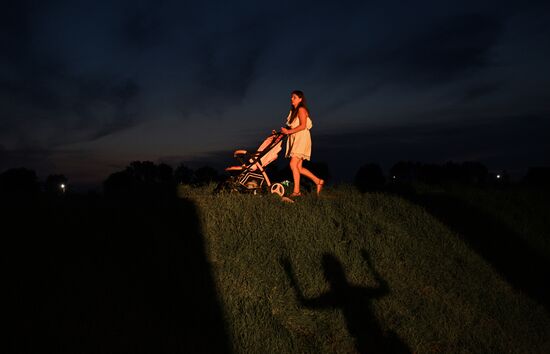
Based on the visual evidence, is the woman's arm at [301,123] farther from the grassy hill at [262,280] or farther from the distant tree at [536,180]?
the distant tree at [536,180]

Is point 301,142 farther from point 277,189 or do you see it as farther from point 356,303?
point 356,303

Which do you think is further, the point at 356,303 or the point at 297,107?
the point at 297,107

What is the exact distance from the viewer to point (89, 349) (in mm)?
4375

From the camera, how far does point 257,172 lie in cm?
1048

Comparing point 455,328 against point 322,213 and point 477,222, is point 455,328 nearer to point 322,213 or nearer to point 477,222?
point 322,213

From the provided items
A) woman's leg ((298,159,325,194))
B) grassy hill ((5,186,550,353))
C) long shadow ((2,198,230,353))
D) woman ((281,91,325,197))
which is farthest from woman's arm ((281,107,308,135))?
long shadow ((2,198,230,353))

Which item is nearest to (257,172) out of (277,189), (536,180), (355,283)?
(277,189)

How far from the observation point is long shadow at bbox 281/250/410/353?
17.3ft

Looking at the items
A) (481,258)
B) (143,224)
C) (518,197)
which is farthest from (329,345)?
(518,197)

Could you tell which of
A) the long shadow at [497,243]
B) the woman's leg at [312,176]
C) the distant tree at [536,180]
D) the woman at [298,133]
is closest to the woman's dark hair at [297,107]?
the woman at [298,133]

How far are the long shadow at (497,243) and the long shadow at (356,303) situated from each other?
2.33 meters

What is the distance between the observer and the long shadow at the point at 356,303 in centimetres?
526

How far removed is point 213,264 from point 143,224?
4.63 feet

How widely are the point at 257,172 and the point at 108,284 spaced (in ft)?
17.5
